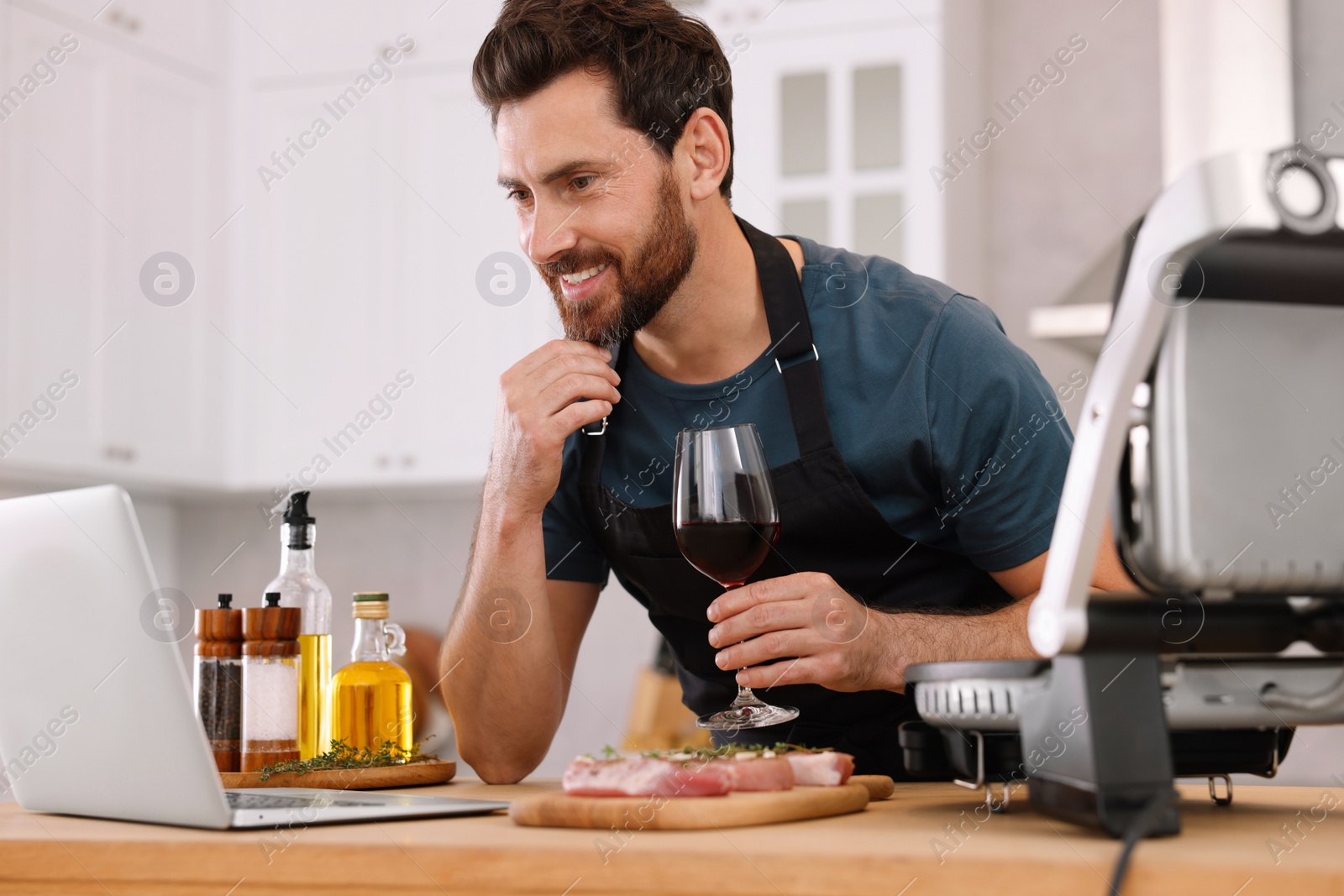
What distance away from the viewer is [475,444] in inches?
127

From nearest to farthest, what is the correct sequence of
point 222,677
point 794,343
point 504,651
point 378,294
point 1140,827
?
point 1140,827
point 222,677
point 504,651
point 794,343
point 378,294

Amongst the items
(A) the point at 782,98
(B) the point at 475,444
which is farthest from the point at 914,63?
(B) the point at 475,444

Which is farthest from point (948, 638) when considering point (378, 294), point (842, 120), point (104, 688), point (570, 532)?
point (378, 294)

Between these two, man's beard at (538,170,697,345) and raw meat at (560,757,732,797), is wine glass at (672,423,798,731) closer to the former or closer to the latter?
raw meat at (560,757,732,797)

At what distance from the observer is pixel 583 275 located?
1528 mm

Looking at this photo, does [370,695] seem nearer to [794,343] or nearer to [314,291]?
[794,343]

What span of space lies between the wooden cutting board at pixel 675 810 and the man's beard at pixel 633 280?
829mm

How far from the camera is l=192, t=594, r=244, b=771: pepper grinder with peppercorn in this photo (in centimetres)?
118

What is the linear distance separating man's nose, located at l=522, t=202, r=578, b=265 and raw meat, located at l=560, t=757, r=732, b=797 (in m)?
0.78

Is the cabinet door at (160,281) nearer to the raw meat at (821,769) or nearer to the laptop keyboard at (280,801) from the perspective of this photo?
the laptop keyboard at (280,801)

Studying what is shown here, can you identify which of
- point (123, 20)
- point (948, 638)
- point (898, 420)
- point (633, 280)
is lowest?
point (948, 638)

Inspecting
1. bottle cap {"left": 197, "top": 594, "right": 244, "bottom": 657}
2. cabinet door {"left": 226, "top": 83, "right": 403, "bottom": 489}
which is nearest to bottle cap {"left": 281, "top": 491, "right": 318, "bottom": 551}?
bottle cap {"left": 197, "top": 594, "right": 244, "bottom": 657}

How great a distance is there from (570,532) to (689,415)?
22 cm

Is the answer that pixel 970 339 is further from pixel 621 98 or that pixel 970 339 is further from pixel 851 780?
pixel 851 780
